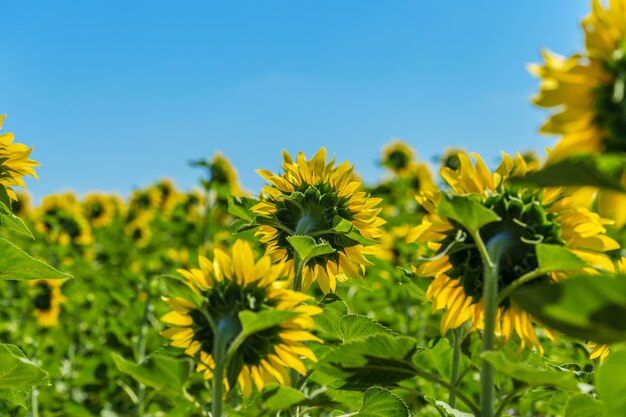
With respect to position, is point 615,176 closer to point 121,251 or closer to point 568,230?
point 568,230

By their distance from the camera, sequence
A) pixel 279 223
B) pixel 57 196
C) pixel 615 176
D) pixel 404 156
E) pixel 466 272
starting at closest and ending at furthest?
pixel 615 176 < pixel 466 272 < pixel 279 223 < pixel 57 196 < pixel 404 156

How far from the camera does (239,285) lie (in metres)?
1.25

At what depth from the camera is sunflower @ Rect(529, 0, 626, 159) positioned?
0.92m

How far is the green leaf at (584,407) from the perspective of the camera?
3.65 feet

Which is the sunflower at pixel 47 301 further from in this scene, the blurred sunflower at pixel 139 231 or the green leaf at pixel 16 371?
the green leaf at pixel 16 371

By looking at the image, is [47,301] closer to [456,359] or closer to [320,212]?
[320,212]

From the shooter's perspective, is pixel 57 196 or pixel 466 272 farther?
pixel 57 196

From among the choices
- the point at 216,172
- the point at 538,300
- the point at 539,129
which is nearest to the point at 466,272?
the point at 539,129

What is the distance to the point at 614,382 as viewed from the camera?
2.54 feet

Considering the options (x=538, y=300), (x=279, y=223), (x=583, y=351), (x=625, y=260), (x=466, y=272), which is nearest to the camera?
(x=538, y=300)

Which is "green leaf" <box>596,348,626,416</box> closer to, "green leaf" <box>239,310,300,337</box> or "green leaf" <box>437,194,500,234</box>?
"green leaf" <box>437,194,500,234</box>

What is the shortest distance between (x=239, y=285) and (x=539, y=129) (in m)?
0.60

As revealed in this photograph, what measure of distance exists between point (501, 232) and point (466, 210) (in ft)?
0.58

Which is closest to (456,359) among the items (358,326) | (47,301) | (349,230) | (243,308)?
(358,326)
